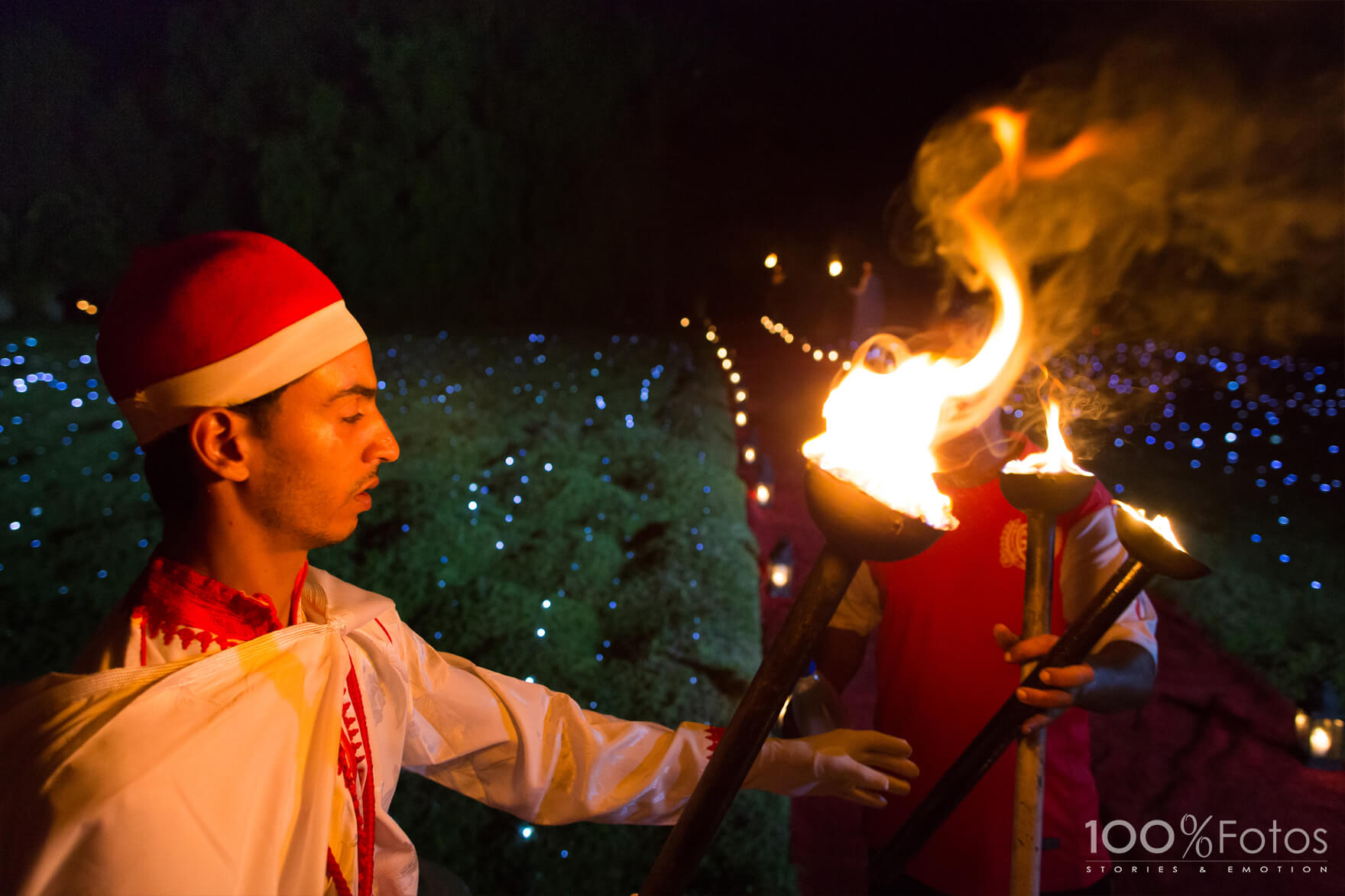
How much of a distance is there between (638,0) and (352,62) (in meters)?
7.48

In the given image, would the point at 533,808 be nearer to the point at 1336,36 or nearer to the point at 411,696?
the point at 411,696

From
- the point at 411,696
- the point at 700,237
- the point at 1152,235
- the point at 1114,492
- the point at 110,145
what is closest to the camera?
the point at 411,696

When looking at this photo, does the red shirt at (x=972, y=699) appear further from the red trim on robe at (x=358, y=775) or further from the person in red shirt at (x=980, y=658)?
the red trim on robe at (x=358, y=775)

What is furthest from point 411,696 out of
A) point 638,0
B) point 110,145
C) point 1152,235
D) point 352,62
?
point 638,0

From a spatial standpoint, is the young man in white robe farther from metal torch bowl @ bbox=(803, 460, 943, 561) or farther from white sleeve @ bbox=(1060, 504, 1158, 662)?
white sleeve @ bbox=(1060, 504, 1158, 662)

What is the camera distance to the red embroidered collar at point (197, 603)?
1.48m

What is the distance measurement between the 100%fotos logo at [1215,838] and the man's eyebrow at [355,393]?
5.05 meters

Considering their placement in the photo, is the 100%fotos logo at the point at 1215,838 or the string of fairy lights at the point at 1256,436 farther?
the string of fairy lights at the point at 1256,436

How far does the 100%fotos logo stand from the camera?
14.9 feet

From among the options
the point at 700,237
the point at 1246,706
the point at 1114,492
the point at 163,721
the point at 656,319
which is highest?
the point at 700,237

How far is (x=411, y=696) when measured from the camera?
1844 millimetres

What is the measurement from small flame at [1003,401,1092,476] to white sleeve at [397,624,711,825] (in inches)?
43.4

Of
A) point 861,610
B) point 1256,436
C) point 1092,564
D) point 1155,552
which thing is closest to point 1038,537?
point 1155,552

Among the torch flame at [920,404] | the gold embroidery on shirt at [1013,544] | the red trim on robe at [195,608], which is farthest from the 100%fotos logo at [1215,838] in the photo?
the red trim on robe at [195,608]
